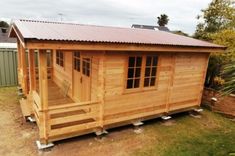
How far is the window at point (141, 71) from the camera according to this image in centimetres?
531

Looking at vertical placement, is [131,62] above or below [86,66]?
above

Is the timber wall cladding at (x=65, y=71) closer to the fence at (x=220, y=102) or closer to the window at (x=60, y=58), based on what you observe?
the window at (x=60, y=58)

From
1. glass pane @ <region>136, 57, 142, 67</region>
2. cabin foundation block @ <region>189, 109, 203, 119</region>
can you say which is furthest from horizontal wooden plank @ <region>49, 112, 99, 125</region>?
cabin foundation block @ <region>189, 109, 203, 119</region>

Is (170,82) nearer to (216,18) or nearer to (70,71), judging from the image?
(70,71)

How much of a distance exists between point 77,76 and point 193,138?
3972 millimetres

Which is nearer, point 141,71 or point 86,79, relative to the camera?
point 141,71

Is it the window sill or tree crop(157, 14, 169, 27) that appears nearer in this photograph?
the window sill

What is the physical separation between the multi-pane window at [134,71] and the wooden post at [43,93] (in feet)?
7.13

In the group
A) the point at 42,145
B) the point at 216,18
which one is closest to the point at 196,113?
the point at 42,145

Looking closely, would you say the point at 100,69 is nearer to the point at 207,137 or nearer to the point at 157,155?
the point at 157,155

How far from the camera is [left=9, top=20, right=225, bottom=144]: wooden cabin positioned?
13.9 feet

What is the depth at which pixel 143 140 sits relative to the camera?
5059 millimetres

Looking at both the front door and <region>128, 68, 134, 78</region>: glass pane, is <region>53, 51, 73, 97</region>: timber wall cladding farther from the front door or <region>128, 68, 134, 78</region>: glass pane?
<region>128, 68, 134, 78</region>: glass pane

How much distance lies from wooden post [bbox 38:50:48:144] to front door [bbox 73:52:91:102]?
5.39ft
